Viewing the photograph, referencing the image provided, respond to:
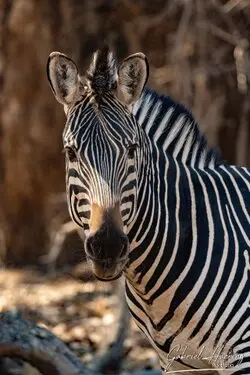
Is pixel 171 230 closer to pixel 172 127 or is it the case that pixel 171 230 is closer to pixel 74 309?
pixel 172 127

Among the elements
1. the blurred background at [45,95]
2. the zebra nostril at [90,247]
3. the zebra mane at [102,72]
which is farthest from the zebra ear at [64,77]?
the blurred background at [45,95]

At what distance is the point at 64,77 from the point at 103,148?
1.87ft

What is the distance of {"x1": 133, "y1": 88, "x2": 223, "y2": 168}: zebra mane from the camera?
561 centimetres

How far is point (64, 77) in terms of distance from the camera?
Result: 515 cm

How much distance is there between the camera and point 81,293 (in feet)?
40.9

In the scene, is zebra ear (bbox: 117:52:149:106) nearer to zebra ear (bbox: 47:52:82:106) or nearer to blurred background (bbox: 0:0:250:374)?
zebra ear (bbox: 47:52:82:106)

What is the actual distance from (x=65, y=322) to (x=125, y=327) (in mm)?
1825

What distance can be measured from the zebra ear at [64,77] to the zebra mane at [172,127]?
22.2 inches

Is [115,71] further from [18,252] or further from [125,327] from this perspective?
[18,252]

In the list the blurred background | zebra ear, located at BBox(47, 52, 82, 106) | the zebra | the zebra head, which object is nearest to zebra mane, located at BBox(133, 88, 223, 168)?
the zebra

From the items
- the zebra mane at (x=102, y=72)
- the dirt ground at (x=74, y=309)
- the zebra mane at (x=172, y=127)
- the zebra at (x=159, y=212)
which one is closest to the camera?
the zebra at (x=159, y=212)

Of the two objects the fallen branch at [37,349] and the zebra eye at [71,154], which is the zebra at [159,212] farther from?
the fallen branch at [37,349]

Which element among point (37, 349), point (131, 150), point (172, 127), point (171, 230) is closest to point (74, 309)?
point (37, 349)

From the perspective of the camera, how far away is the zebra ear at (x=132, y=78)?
16.7 feet
